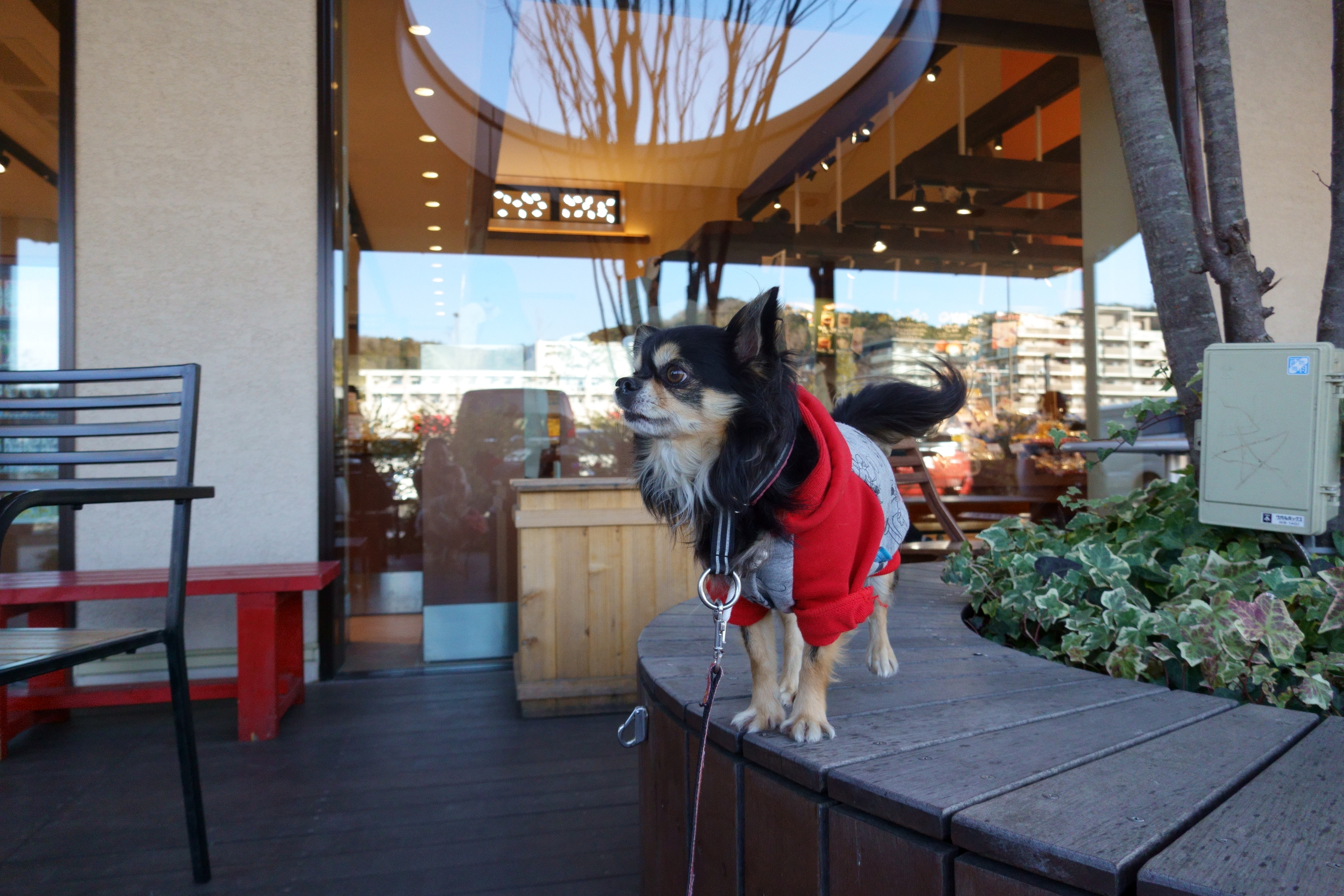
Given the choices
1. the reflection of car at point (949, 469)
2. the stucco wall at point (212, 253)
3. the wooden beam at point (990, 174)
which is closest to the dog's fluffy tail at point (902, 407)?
the stucco wall at point (212, 253)

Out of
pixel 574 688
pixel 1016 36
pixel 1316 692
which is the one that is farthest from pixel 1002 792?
pixel 1016 36

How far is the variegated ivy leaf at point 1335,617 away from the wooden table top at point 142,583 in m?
2.88

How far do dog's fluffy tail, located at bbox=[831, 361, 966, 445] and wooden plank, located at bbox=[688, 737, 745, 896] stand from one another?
99cm

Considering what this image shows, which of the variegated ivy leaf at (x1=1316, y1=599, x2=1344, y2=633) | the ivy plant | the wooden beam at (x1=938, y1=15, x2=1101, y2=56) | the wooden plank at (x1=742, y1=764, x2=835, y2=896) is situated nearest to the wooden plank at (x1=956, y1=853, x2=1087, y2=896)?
the wooden plank at (x1=742, y1=764, x2=835, y2=896)

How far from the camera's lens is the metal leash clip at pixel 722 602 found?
50.1 inches

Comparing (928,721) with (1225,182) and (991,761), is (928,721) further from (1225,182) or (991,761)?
(1225,182)

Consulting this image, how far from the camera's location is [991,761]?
1056mm

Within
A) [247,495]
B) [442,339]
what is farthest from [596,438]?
[247,495]

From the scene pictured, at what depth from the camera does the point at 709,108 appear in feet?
17.1

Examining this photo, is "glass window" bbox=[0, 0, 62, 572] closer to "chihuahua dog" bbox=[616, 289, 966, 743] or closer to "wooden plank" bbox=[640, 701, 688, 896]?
"wooden plank" bbox=[640, 701, 688, 896]

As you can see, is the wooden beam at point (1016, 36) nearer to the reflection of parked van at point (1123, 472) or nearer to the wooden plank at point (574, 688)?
the reflection of parked van at point (1123, 472)

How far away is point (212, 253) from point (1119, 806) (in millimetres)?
3688

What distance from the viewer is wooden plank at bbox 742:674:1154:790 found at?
1.09 metres

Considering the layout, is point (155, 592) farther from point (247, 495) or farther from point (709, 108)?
point (709, 108)
